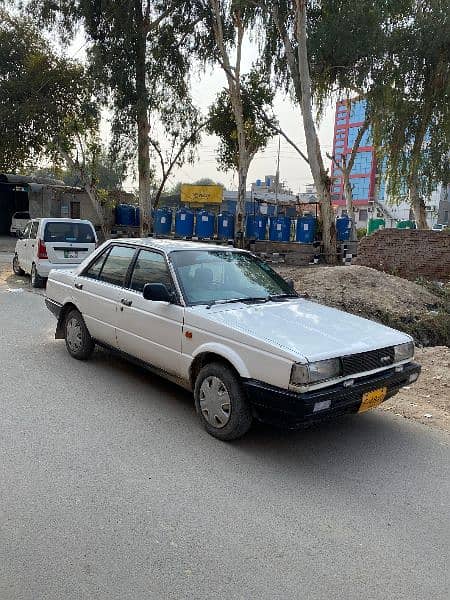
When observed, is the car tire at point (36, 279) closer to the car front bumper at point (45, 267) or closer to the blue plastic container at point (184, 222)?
the car front bumper at point (45, 267)

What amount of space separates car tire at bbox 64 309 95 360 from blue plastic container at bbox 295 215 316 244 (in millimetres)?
13593

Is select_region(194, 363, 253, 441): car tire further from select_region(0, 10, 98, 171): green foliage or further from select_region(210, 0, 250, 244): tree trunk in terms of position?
select_region(0, 10, 98, 171): green foliage

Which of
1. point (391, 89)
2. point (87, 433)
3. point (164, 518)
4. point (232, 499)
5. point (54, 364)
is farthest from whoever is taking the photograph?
point (391, 89)

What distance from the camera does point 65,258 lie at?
469 inches

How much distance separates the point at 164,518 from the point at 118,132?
69.9 feet

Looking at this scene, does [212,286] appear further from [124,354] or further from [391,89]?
[391,89]

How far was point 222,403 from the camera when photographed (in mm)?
4055

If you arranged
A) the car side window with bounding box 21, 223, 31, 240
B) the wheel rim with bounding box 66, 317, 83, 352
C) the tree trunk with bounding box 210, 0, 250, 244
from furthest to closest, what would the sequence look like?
the tree trunk with bounding box 210, 0, 250, 244, the car side window with bounding box 21, 223, 31, 240, the wheel rim with bounding box 66, 317, 83, 352

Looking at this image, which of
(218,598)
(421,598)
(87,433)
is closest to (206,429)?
(87,433)

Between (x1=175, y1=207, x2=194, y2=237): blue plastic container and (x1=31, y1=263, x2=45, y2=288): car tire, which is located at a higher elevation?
(x1=175, y1=207, x2=194, y2=237): blue plastic container

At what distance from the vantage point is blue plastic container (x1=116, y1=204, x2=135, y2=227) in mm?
24250

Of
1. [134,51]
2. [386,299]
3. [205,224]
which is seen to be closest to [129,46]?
[134,51]

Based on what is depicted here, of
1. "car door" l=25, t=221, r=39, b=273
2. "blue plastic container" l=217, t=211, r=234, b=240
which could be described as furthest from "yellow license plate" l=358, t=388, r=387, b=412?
"blue plastic container" l=217, t=211, r=234, b=240

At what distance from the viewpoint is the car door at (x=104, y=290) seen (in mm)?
5441
